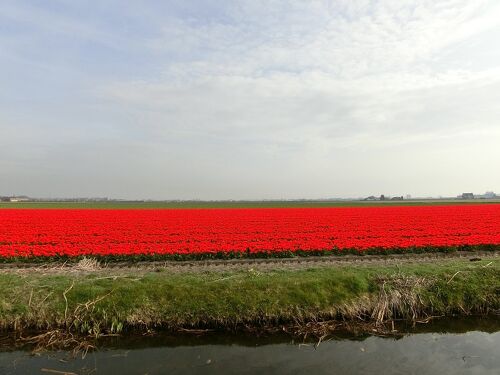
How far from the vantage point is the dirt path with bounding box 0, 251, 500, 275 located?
1825 cm

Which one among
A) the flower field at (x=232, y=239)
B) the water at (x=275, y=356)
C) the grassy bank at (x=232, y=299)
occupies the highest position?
the flower field at (x=232, y=239)

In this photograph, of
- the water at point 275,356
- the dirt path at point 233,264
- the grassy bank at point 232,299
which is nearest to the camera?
the water at point 275,356

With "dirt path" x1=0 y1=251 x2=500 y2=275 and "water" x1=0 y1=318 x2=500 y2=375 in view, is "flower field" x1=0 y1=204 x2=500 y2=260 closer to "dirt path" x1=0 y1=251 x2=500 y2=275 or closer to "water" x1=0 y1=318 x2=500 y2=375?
"dirt path" x1=0 y1=251 x2=500 y2=275

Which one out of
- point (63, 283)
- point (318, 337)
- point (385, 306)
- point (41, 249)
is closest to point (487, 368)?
point (385, 306)

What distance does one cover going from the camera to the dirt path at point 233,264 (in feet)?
59.9

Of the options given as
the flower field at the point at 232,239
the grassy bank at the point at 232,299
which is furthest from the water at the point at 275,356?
the flower field at the point at 232,239

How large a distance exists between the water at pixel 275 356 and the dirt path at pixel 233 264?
6479 millimetres

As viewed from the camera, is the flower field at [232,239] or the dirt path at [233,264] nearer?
the dirt path at [233,264]

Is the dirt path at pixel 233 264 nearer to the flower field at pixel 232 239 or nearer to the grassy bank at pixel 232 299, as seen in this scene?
the flower field at pixel 232 239

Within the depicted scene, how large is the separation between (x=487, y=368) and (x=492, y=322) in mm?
3892

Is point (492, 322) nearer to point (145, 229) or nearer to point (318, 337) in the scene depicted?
point (318, 337)

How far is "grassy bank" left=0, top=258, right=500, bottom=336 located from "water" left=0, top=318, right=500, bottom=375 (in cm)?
87

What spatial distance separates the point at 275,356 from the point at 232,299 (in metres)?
2.82

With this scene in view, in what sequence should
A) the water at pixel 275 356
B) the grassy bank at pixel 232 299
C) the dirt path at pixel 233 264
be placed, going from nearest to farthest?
the water at pixel 275 356 → the grassy bank at pixel 232 299 → the dirt path at pixel 233 264
